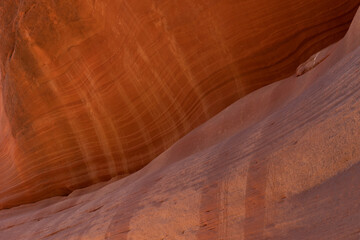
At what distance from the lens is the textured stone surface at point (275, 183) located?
1286mm

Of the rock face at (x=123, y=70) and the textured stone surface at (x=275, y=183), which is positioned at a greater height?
the rock face at (x=123, y=70)

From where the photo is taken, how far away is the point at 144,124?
4160 mm

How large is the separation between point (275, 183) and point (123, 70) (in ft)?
9.21

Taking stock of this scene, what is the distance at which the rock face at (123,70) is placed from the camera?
3.34 meters

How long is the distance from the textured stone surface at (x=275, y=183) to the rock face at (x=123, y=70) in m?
0.99

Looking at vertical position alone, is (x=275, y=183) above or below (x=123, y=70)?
below

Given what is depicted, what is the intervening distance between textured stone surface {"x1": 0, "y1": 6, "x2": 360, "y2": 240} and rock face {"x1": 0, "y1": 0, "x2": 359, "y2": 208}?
0.99m

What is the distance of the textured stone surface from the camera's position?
50.6 inches

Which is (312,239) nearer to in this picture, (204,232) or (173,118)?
(204,232)

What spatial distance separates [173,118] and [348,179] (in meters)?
2.71

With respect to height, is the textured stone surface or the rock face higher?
the rock face

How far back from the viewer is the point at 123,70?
4.06 meters

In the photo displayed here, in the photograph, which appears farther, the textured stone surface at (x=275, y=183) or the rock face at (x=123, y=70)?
the rock face at (x=123, y=70)

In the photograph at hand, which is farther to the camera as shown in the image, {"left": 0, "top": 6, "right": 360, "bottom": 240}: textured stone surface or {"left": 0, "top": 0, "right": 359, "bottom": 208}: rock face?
{"left": 0, "top": 0, "right": 359, "bottom": 208}: rock face
